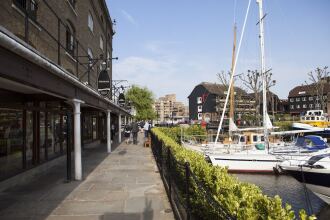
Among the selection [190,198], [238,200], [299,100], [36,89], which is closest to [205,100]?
[299,100]

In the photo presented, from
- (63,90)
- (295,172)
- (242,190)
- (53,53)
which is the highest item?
(53,53)

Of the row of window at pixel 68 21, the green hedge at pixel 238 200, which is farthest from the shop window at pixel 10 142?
the green hedge at pixel 238 200

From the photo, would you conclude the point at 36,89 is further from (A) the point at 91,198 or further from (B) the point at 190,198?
(B) the point at 190,198

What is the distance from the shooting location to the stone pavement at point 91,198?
23.1 ft

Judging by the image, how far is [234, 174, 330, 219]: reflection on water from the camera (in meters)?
12.7

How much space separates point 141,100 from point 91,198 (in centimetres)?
7325

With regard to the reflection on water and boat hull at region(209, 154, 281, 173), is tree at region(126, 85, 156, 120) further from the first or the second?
the reflection on water

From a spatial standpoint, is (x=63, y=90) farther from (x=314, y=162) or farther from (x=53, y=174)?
(x=314, y=162)

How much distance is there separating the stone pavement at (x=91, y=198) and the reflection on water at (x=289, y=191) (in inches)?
233

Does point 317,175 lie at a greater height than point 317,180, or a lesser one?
greater

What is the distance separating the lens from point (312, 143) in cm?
2106

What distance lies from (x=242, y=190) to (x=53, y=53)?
38.4 feet

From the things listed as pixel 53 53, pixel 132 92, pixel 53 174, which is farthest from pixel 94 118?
pixel 132 92

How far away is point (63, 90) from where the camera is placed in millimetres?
7961
